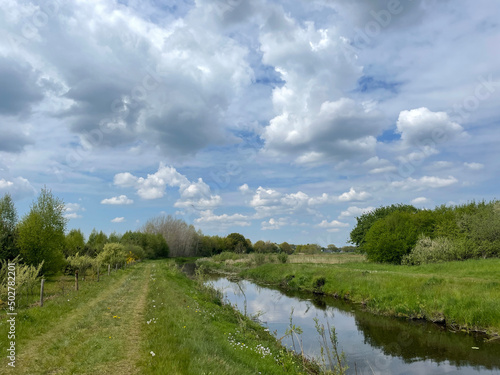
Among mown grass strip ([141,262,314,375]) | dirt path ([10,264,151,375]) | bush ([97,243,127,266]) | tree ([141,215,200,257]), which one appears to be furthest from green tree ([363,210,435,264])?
tree ([141,215,200,257])

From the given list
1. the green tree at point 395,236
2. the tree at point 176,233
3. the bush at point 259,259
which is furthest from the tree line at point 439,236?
the tree at point 176,233

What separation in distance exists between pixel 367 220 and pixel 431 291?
52945 mm

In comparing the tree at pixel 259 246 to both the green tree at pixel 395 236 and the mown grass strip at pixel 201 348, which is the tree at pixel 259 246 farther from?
the mown grass strip at pixel 201 348

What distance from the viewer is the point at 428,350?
14648 millimetres

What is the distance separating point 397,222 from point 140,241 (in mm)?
68418

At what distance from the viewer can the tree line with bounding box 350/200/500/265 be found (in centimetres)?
3778

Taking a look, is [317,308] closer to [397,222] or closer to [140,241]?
[397,222]

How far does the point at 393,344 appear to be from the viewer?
15.7 m

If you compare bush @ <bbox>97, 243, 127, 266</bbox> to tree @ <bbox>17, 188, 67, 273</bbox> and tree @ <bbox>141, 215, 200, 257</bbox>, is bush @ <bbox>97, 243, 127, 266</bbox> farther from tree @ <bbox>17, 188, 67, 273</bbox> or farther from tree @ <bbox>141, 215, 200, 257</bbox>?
tree @ <bbox>141, 215, 200, 257</bbox>

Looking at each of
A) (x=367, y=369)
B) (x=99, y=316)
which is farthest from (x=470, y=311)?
(x=99, y=316)

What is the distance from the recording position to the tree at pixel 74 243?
156ft

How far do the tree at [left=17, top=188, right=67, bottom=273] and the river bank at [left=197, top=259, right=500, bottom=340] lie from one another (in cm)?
2588

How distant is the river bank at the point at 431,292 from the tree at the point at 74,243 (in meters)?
33.1

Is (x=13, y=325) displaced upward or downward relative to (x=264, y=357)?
upward
